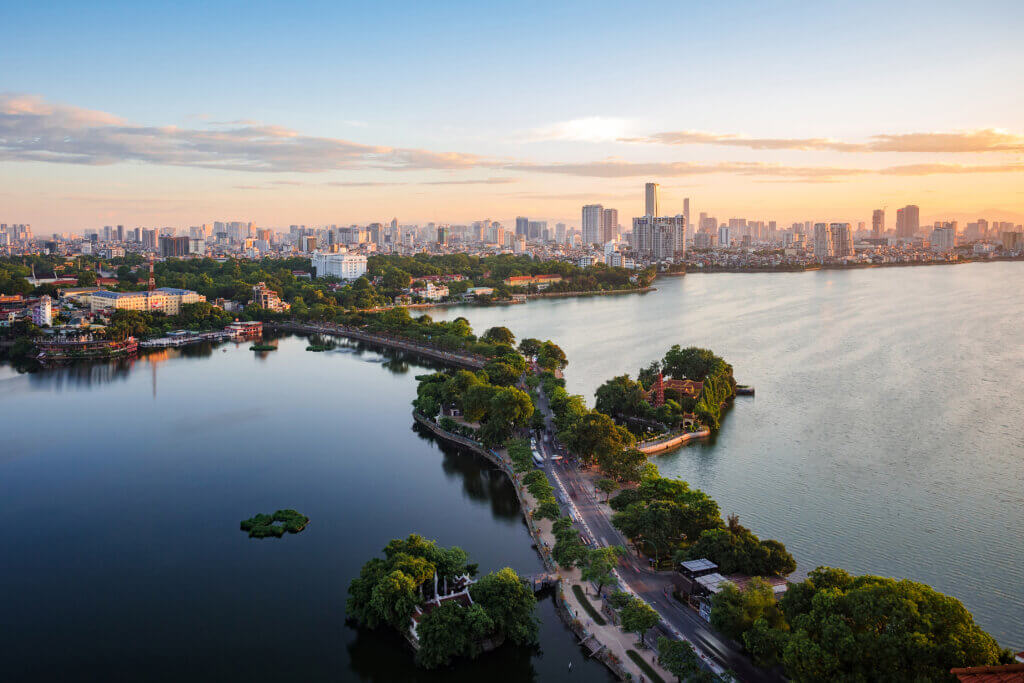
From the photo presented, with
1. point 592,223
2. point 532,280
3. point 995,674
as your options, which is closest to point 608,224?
point 592,223

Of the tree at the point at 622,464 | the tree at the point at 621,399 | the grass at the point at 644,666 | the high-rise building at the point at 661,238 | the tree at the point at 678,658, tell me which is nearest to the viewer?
the tree at the point at 678,658

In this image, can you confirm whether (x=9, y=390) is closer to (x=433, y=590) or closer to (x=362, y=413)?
(x=362, y=413)

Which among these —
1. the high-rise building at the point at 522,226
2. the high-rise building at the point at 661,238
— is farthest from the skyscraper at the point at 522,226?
the high-rise building at the point at 661,238

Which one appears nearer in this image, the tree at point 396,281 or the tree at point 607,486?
the tree at point 607,486

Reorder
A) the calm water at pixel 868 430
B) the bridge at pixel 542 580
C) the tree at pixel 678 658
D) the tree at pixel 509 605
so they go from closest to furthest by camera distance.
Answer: the tree at pixel 678 658 < the tree at pixel 509 605 < the bridge at pixel 542 580 < the calm water at pixel 868 430

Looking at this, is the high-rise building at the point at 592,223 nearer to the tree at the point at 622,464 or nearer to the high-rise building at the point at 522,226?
the high-rise building at the point at 522,226

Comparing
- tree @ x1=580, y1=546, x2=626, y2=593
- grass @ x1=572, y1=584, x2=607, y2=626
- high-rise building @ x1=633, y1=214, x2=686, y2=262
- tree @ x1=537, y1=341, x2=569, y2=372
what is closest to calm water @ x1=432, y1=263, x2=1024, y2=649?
tree @ x1=537, y1=341, x2=569, y2=372

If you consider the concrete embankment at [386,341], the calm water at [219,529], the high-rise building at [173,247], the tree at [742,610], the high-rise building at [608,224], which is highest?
the high-rise building at [608,224]
